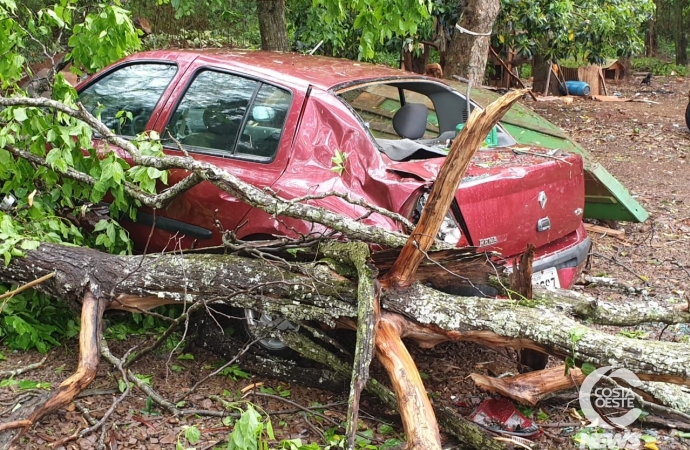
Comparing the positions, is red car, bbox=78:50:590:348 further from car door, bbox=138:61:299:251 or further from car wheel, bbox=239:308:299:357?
car wheel, bbox=239:308:299:357

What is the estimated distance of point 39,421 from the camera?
342cm

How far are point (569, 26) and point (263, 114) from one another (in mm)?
9225

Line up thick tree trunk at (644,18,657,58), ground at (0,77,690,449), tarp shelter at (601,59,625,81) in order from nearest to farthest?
ground at (0,77,690,449)
tarp shelter at (601,59,625,81)
thick tree trunk at (644,18,657,58)

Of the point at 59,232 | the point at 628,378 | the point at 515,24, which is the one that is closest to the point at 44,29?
the point at 59,232

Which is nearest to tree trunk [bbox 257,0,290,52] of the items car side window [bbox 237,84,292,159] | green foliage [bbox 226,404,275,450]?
car side window [bbox 237,84,292,159]

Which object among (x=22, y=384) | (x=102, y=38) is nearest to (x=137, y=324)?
(x=22, y=384)

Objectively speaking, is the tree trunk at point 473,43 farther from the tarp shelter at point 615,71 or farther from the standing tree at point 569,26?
the tarp shelter at point 615,71

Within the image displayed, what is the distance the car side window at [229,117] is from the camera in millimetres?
4254

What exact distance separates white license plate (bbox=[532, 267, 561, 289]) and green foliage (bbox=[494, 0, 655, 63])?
738 centimetres

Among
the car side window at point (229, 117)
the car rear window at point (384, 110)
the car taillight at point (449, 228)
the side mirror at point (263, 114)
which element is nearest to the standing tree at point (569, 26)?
the car rear window at point (384, 110)

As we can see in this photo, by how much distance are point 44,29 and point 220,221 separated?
7.07 feet

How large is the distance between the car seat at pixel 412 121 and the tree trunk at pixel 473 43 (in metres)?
4.14

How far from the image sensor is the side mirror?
14.0 feet

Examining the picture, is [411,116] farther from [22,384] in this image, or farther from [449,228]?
[22,384]
